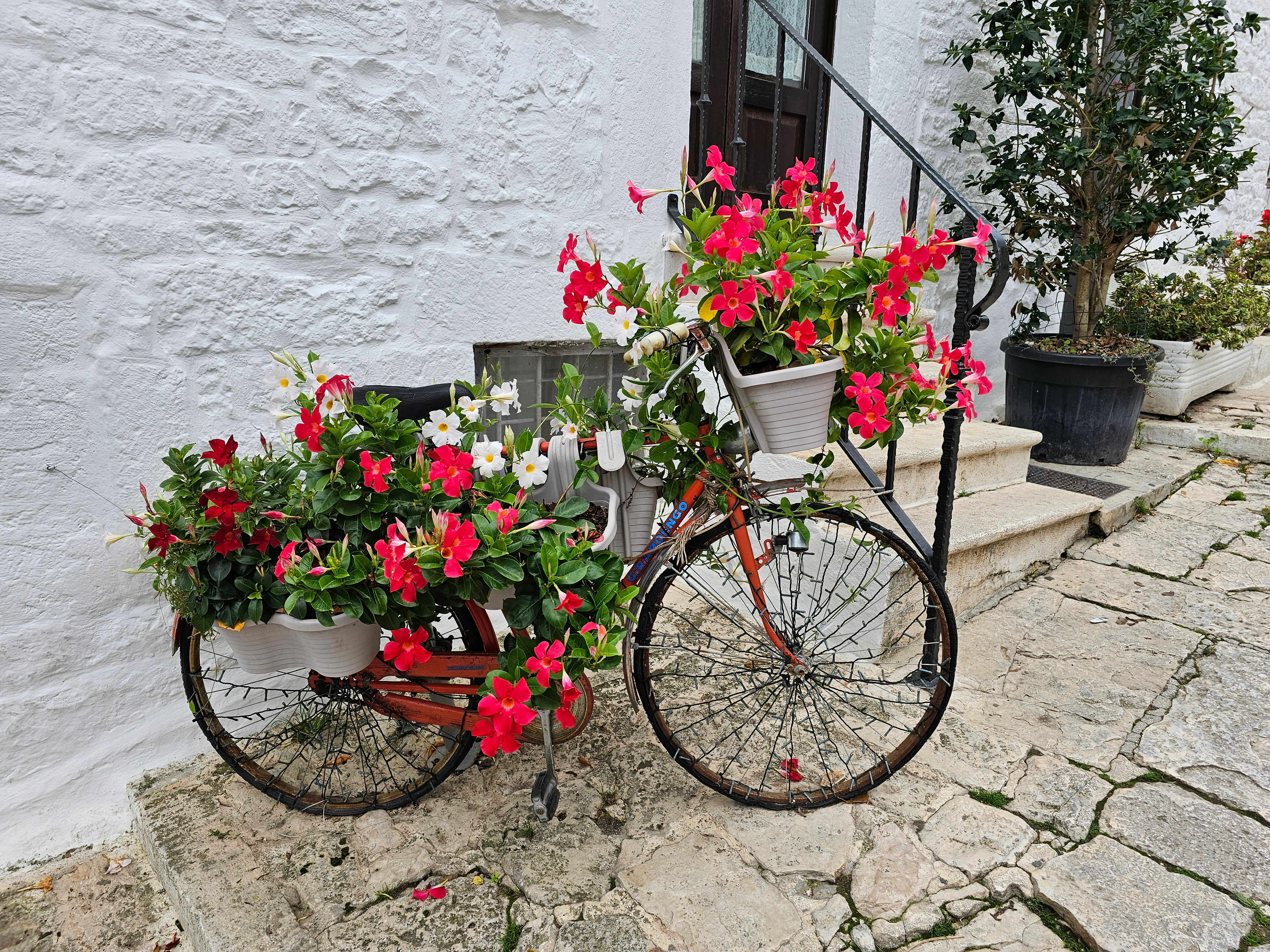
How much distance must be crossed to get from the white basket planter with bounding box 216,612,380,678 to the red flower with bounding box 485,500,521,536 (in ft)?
1.24

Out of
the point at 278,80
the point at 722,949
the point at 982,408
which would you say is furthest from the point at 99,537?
the point at 982,408

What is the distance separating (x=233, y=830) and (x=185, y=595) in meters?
0.66

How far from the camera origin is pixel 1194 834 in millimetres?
1934

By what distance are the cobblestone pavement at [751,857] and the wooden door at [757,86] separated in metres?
2.28

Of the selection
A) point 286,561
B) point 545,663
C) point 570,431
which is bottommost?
point 545,663

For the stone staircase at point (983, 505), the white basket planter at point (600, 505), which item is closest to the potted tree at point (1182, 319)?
the stone staircase at point (983, 505)

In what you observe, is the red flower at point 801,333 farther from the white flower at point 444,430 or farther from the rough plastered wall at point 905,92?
the rough plastered wall at point 905,92

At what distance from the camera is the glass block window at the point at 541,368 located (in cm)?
271

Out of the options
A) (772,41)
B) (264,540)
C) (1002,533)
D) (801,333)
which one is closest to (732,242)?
(801,333)

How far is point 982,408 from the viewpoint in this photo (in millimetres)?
4676

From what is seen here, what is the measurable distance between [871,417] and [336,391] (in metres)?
1.11

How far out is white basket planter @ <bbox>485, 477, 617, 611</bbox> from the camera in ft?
5.80

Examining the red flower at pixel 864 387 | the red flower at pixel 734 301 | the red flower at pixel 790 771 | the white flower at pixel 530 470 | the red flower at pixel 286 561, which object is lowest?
the red flower at pixel 790 771

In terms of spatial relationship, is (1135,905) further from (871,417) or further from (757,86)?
(757,86)
